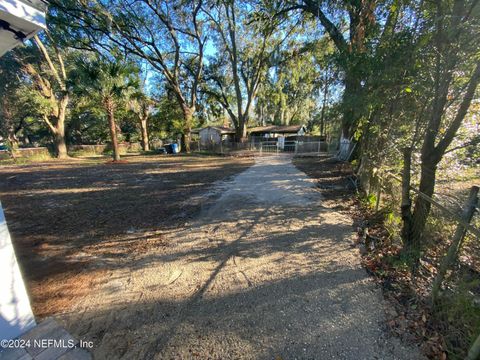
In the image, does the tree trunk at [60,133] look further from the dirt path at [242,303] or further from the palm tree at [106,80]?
the dirt path at [242,303]

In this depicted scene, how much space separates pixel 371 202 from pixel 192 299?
15.4 ft

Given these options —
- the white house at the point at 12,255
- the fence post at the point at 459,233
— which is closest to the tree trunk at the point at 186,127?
the white house at the point at 12,255

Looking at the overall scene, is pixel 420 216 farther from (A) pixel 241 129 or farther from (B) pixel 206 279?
(A) pixel 241 129

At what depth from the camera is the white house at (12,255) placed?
1691 mm

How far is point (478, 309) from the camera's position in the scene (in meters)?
1.94

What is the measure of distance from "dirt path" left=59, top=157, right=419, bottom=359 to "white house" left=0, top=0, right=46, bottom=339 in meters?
0.39


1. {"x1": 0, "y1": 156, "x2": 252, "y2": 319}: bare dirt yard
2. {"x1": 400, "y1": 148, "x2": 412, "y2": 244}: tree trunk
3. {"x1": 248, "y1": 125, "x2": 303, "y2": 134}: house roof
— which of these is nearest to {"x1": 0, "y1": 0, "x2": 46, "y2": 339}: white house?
{"x1": 0, "y1": 156, "x2": 252, "y2": 319}: bare dirt yard

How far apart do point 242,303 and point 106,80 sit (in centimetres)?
1399

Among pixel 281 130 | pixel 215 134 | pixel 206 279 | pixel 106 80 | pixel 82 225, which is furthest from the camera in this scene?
pixel 215 134

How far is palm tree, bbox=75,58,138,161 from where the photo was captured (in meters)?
11.5

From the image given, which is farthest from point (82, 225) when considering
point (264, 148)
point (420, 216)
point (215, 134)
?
point (215, 134)

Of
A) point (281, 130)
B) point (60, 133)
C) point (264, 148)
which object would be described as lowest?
point (264, 148)

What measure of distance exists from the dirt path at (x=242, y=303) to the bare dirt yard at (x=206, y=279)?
0.01 meters

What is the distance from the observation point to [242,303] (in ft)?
7.70
